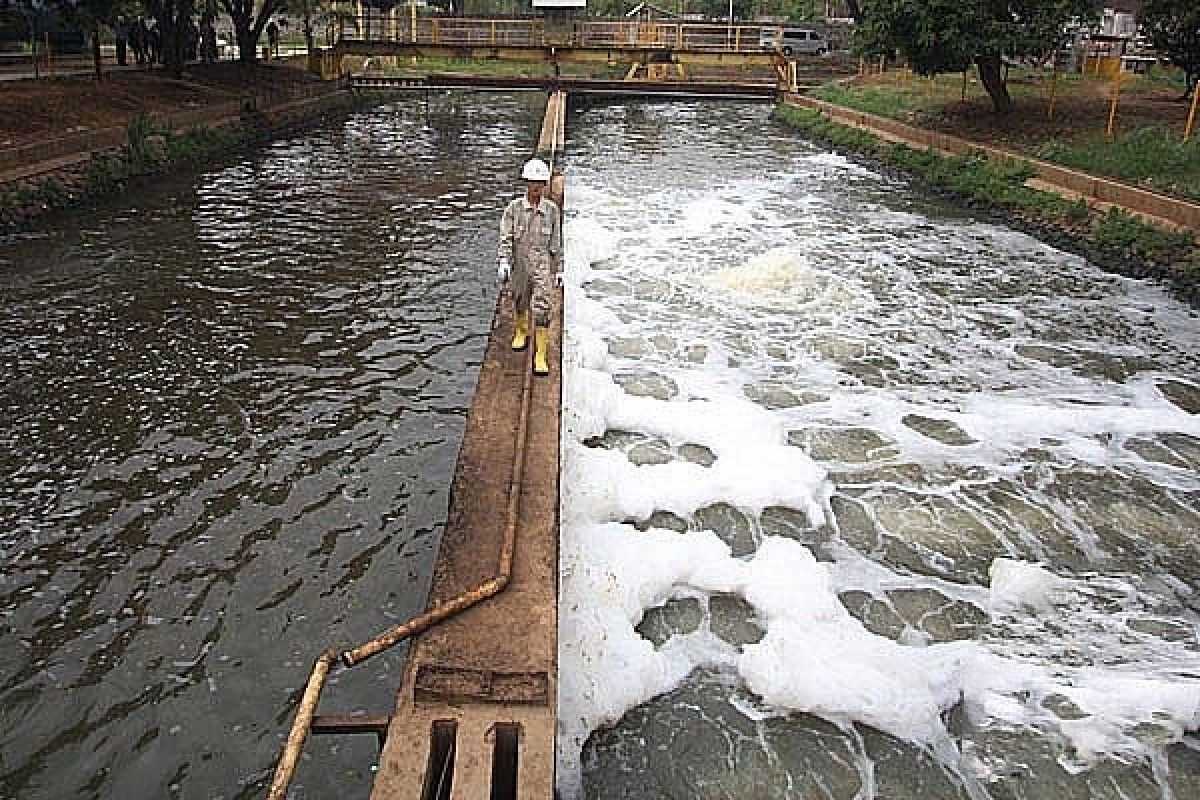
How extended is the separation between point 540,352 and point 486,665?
371 cm

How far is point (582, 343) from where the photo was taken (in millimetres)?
10359

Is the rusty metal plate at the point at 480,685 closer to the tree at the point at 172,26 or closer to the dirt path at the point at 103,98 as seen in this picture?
the dirt path at the point at 103,98

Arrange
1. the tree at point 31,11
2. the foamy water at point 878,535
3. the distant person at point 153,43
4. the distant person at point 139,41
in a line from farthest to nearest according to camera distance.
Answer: the distant person at point 153,43 → the distant person at point 139,41 → the tree at point 31,11 → the foamy water at point 878,535

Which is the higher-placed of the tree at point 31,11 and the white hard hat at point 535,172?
the tree at point 31,11

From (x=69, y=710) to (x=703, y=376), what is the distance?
21.3ft

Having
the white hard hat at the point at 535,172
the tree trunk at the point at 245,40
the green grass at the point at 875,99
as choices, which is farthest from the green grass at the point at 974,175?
the tree trunk at the point at 245,40

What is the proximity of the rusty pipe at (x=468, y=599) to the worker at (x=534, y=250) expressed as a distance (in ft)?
A: 6.28

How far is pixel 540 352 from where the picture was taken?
7336mm

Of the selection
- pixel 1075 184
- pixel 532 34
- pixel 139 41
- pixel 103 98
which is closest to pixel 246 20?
pixel 139 41

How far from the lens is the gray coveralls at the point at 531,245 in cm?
701

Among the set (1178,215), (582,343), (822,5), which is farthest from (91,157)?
(822,5)

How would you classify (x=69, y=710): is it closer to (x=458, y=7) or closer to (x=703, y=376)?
(x=703, y=376)

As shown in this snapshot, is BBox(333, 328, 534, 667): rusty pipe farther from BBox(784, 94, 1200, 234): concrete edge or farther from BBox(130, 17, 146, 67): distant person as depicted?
BBox(130, 17, 146, 67): distant person

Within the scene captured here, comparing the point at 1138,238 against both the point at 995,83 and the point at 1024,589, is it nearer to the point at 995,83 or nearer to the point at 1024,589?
the point at 995,83
